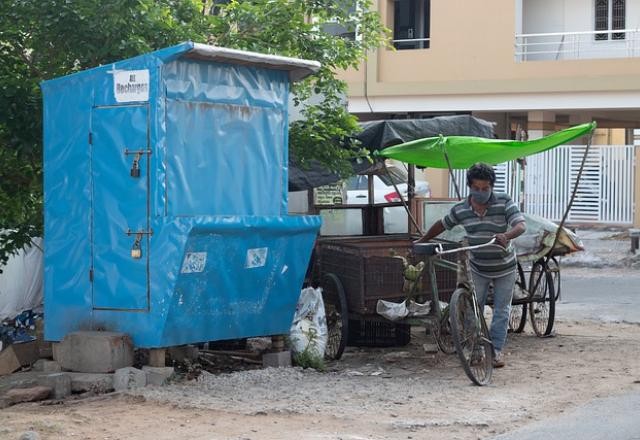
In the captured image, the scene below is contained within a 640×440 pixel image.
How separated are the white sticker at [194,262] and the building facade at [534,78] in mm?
17385

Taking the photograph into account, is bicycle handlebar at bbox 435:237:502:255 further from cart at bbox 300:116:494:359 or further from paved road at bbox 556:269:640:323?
paved road at bbox 556:269:640:323

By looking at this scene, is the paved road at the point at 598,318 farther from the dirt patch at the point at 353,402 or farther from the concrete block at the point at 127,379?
the concrete block at the point at 127,379

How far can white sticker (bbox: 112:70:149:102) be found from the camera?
8.22 metres

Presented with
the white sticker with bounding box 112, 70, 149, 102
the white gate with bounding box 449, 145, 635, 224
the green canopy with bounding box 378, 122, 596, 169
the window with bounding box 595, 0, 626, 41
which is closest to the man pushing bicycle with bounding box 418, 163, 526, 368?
the green canopy with bounding box 378, 122, 596, 169

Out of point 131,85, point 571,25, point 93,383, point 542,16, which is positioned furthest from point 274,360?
point 542,16

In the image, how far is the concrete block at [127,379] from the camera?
813cm

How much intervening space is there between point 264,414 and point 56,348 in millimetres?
2163

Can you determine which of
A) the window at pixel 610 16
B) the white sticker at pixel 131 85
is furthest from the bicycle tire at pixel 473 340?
the window at pixel 610 16

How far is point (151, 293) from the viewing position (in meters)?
8.21

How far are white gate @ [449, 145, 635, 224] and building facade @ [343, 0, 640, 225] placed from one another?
23 millimetres

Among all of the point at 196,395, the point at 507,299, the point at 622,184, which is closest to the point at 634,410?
the point at 507,299

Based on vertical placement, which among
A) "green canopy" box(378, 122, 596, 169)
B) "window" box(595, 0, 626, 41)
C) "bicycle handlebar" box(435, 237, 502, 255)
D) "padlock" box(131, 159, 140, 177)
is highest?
"window" box(595, 0, 626, 41)

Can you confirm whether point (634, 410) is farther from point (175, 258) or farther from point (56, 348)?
point (56, 348)

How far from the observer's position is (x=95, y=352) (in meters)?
8.30
